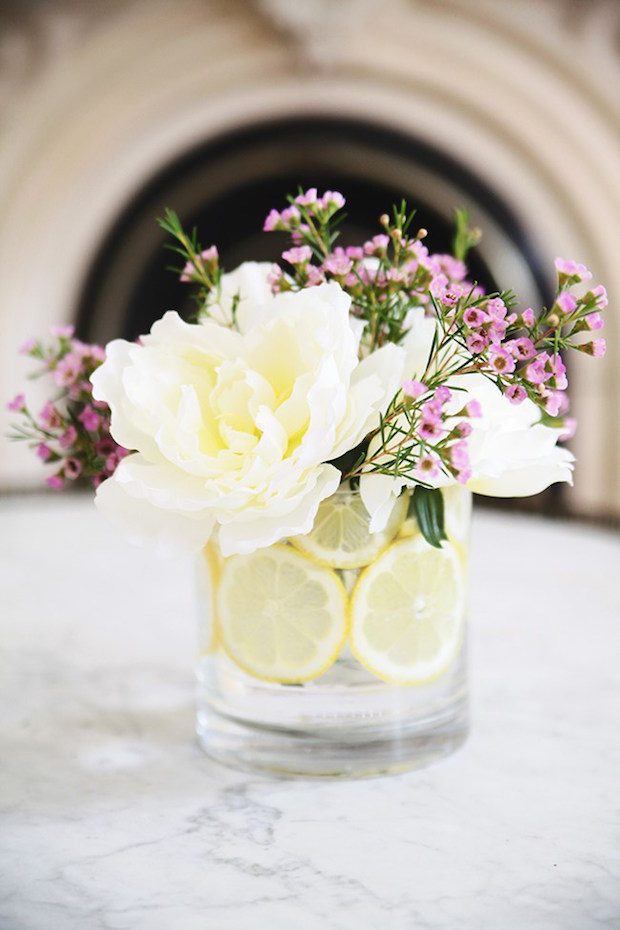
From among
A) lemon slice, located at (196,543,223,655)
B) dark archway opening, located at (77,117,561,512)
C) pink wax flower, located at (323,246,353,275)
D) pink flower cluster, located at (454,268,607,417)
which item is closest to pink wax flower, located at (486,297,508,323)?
pink flower cluster, located at (454,268,607,417)

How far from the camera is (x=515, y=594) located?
978 mm

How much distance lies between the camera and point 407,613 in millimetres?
556

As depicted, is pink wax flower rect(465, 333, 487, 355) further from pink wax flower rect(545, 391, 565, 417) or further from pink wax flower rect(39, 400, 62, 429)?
pink wax flower rect(39, 400, 62, 429)

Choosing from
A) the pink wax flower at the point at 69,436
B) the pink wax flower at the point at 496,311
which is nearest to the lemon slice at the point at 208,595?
the pink wax flower at the point at 69,436

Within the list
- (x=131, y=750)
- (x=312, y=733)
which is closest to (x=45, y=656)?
(x=131, y=750)

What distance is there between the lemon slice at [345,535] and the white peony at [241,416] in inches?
1.5

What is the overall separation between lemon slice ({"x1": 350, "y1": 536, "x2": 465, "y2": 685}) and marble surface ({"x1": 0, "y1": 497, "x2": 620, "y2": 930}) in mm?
67

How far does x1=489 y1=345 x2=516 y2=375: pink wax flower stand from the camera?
0.48 meters

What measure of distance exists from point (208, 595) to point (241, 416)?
0.12 m

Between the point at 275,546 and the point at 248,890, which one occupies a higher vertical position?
the point at 275,546

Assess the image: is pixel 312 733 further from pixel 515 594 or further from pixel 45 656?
pixel 515 594

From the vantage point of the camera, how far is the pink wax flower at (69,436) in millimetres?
598

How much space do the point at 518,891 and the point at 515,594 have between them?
1.79ft

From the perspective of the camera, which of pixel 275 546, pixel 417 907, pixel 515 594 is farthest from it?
pixel 515 594
